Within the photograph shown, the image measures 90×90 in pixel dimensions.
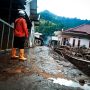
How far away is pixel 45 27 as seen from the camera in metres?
91.5

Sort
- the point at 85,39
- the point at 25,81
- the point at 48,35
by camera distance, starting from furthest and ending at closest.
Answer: the point at 48,35 < the point at 85,39 < the point at 25,81

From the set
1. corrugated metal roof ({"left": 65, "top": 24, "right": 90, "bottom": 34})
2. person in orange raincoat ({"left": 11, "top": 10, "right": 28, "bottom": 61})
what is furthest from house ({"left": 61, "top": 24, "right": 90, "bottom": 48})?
person in orange raincoat ({"left": 11, "top": 10, "right": 28, "bottom": 61})

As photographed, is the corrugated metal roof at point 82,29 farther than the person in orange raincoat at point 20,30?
Yes

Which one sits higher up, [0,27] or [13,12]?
[13,12]

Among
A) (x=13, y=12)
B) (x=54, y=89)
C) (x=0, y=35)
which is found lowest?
(x=54, y=89)

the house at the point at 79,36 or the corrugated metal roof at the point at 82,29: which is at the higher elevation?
the corrugated metal roof at the point at 82,29

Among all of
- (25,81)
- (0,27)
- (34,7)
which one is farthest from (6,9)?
(34,7)

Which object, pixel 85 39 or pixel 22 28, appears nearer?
pixel 22 28

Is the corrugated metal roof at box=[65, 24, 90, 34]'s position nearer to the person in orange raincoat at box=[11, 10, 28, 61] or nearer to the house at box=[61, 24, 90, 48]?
the house at box=[61, 24, 90, 48]

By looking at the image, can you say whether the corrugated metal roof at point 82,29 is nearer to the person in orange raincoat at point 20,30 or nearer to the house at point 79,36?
the house at point 79,36

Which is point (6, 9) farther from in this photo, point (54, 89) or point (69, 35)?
point (69, 35)

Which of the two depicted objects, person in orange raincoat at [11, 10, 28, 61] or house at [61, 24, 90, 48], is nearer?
person in orange raincoat at [11, 10, 28, 61]

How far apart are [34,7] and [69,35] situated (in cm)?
2634

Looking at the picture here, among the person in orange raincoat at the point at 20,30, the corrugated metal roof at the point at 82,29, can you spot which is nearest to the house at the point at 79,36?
the corrugated metal roof at the point at 82,29
